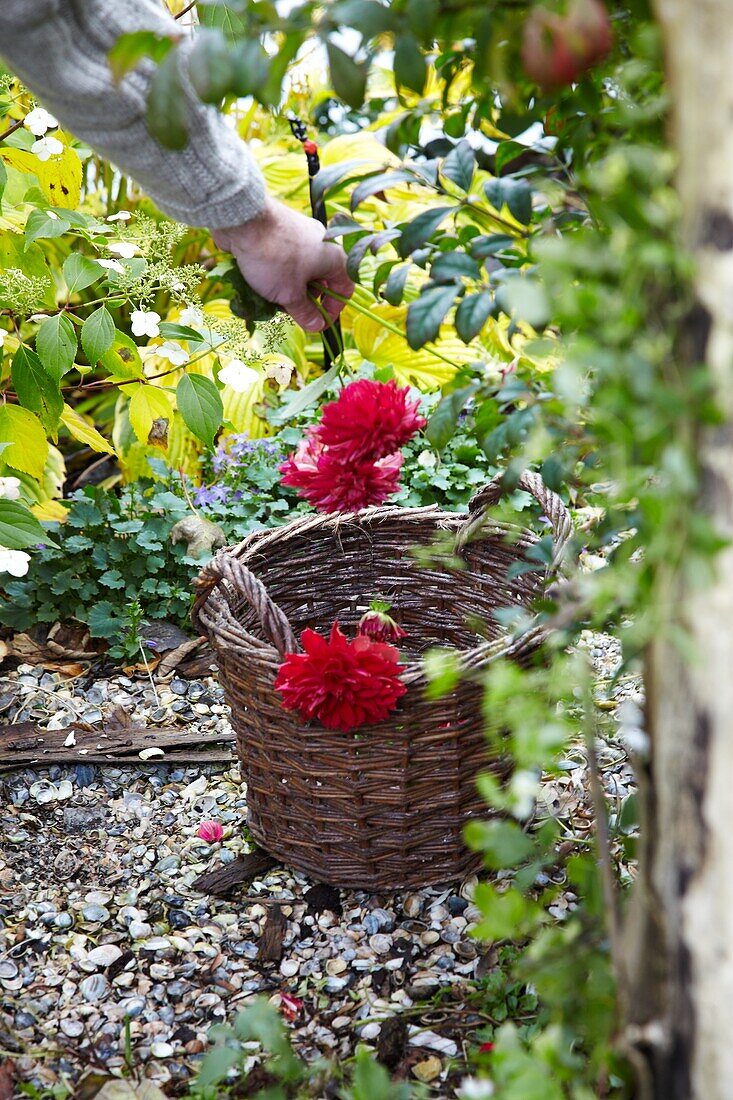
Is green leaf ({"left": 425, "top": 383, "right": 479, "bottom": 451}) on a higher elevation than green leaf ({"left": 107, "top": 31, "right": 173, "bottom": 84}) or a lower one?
lower

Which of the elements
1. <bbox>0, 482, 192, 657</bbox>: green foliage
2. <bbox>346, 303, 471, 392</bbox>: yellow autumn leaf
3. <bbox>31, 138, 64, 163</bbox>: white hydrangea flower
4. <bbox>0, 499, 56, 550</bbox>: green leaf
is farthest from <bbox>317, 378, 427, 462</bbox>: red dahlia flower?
<bbox>346, 303, 471, 392</bbox>: yellow autumn leaf

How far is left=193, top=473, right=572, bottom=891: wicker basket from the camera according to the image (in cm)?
126

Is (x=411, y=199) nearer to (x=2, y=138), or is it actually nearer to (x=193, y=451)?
(x=193, y=451)

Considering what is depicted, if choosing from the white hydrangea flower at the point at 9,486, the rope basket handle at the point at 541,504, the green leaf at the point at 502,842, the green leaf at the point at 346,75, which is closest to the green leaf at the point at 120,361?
the white hydrangea flower at the point at 9,486

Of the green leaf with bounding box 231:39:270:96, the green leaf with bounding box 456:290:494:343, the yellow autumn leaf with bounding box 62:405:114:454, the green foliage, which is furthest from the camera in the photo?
the green foliage

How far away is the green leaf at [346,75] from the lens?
0.73m

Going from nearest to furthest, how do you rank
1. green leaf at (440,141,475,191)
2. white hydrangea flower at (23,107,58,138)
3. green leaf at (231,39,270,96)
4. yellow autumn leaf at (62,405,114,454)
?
green leaf at (231,39,270,96) → green leaf at (440,141,475,191) → white hydrangea flower at (23,107,58,138) → yellow autumn leaf at (62,405,114,454)

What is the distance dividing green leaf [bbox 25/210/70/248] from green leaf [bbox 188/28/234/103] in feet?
2.84

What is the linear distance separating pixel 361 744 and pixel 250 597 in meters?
0.23

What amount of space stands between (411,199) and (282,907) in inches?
93.8

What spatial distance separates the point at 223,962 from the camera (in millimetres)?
1342

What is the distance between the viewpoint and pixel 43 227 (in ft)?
4.93

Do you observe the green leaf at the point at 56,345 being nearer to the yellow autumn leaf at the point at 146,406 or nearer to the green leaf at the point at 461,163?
the yellow autumn leaf at the point at 146,406

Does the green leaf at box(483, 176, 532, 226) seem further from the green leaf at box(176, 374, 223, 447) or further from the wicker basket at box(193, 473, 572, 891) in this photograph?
the green leaf at box(176, 374, 223, 447)
